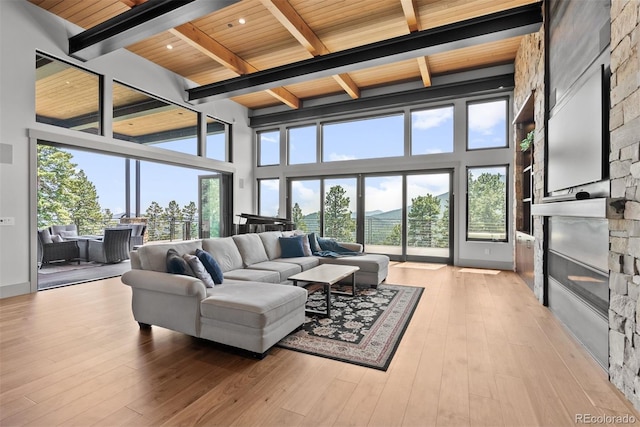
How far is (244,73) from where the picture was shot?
583cm

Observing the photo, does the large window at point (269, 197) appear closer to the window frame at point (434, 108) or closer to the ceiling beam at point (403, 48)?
the ceiling beam at point (403, 48)

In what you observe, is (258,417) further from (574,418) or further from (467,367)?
(574,418)

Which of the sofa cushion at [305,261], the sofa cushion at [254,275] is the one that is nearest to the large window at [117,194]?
the sofa cushion at [305,261]

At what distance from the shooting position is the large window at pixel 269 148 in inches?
335

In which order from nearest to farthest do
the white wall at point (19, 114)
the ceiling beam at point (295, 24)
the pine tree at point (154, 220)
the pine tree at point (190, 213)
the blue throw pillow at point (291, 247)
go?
the ceiling beam at point (295, 24) → the white wall at point (19, 114) → the blue throw pillow at point (291, 247) → the pine tree at point (154, 220) → the pine tree at point (190, 213)

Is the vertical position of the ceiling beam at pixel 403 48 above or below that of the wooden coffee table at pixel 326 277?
above

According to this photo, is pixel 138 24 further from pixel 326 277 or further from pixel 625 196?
pixel 625 196

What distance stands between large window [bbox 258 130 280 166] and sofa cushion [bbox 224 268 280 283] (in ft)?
16.9

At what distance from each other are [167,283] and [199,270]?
1.09ft

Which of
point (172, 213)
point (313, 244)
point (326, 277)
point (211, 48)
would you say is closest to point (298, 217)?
point (313, 244)

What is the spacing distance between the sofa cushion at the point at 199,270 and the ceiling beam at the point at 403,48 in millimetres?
3780

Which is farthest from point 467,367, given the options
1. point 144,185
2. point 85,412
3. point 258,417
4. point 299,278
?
point 144,185

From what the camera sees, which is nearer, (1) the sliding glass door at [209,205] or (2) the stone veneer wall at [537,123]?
(2) the stone veneer wall at [537,123]

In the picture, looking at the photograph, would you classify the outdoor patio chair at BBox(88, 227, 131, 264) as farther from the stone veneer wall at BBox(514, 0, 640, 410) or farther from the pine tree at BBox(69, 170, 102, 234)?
the stone veneer wall at BBox(514, 0, 640, 410)
